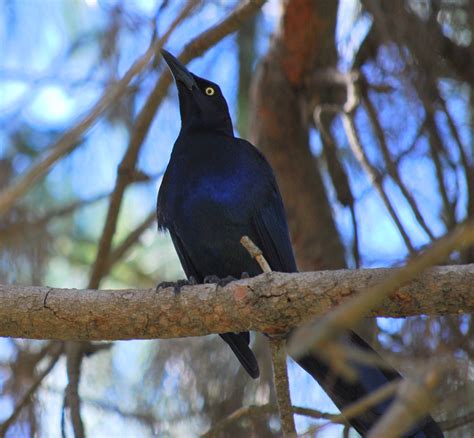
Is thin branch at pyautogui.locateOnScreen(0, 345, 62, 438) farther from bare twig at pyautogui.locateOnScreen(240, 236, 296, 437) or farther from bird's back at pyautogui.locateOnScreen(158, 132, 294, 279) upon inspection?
bare twig at pyautogui.locateOnScreen(240, 236, 296, 437)

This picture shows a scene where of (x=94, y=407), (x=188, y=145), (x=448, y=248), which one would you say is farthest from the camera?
(x=94, y=407)

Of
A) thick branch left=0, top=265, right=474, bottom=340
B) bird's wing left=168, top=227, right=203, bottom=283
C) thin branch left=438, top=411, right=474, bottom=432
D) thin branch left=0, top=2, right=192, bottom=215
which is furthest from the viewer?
bird's wing left=168, top=227, right=203, bottom=283

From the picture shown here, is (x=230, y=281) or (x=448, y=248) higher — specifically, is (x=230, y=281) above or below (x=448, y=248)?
above

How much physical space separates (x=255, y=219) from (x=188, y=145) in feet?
2.19

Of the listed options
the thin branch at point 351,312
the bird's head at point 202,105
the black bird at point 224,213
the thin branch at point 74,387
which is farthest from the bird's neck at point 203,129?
the thin branch at point 351,312

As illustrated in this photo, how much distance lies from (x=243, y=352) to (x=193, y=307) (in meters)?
0.86

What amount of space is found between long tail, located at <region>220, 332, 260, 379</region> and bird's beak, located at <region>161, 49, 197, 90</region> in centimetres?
154

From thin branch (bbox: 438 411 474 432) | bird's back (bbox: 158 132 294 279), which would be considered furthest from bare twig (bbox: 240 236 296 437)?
bird's back (bbox: 158 132 294 279)

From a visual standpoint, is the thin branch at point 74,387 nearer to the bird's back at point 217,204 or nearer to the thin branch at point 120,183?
the thin branch at point 120,183

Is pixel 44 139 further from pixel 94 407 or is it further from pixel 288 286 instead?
pixel 288 286

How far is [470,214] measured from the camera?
434 centimetres

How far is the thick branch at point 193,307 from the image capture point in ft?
10.0

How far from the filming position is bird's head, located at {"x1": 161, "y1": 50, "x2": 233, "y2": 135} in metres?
4.80

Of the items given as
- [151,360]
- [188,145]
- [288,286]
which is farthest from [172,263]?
[288,286]
